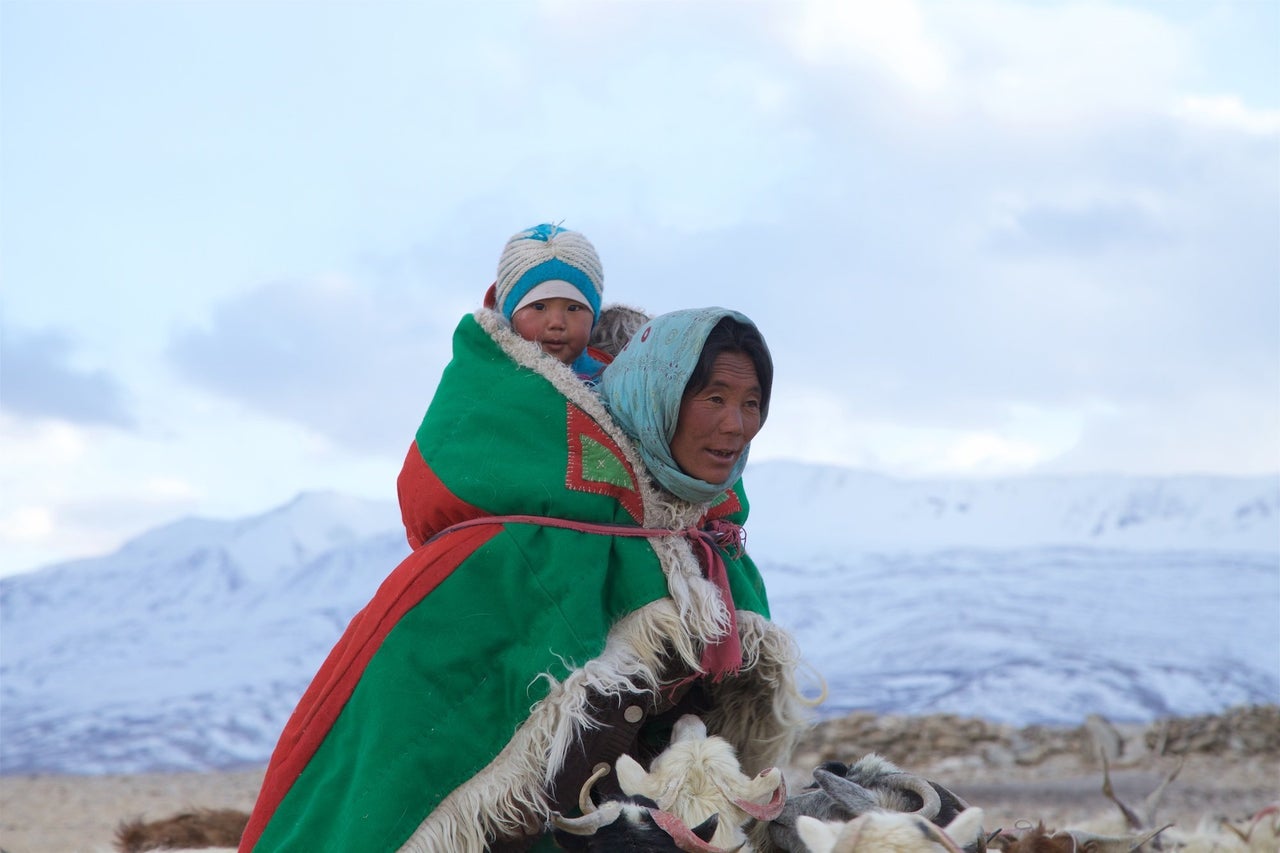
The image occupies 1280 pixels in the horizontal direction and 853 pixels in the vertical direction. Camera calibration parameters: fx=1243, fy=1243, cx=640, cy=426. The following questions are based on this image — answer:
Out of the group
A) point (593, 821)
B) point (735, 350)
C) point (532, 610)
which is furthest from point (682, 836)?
point (735, 350)

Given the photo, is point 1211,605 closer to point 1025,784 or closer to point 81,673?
point 1025,784

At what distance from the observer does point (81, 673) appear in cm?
1506

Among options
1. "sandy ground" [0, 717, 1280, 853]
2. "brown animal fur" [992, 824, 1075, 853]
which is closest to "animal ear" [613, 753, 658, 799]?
"brown animal fur" [992, 824, 1075, 853]

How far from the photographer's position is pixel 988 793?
9336 mm

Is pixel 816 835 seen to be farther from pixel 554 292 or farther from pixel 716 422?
pixel 554 292

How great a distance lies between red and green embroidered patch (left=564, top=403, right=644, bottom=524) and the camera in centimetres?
296

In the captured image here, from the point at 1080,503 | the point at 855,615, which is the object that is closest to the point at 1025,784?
the point at 855,615

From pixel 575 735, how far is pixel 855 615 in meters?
14.3

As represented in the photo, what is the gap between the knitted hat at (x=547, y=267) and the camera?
129 inches

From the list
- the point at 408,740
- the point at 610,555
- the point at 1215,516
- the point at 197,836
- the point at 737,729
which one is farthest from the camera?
the point at 1215,516

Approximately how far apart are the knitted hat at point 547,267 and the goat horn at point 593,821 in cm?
137

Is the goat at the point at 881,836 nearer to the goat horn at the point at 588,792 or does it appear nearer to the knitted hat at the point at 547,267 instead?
the goat horn at the point at 588,792

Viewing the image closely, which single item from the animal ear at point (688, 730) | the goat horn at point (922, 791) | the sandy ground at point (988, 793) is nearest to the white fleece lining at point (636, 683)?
the animal ear at point (688, 730)

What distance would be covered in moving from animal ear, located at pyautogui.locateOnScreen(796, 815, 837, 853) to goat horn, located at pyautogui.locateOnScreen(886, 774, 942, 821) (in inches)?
17.5
